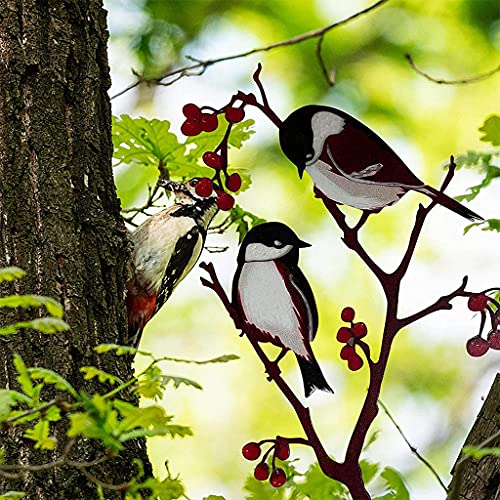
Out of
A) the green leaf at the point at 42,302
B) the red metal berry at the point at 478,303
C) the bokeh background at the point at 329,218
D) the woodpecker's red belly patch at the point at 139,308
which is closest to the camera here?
the green leaf at the point at 42,302

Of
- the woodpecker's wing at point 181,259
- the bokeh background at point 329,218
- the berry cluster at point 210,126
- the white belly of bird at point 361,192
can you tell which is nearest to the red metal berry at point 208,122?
the berry cluster at point 210,126

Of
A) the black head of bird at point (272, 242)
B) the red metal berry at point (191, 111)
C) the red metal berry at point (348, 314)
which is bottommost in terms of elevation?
the red metal berry at point (348, 314)

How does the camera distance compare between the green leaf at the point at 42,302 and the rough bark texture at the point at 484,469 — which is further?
the rough bark texture at the point at 484,469

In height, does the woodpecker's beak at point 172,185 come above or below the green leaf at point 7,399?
above

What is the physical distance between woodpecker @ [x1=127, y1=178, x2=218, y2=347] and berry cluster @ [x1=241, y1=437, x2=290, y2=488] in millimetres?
229

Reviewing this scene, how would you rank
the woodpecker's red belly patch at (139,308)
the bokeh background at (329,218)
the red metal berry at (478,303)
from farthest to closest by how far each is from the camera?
the bokeh background at (329,218), the woodpecker's red belly patch at (139,308), the red metal berry at (478,303)

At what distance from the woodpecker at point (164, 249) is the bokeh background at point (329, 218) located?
3.51ft

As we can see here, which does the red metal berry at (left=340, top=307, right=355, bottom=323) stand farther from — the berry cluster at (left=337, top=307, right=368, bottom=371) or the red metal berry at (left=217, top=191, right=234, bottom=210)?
the red metal berry at (left=217, top=191, right=234, bottom=210)

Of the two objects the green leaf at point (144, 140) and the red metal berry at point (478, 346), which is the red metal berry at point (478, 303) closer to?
the red metal berry at point (478, 346)

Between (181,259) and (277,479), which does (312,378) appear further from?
(181,259)

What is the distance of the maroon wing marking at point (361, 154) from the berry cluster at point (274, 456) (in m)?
0.23

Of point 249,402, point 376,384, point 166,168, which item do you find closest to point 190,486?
point 249,402

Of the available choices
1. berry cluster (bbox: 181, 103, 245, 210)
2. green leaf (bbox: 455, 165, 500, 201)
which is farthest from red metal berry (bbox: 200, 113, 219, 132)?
green leaf (bbox: 455, 165, 500, 201)

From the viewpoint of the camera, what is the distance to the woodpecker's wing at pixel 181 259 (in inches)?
38.5
